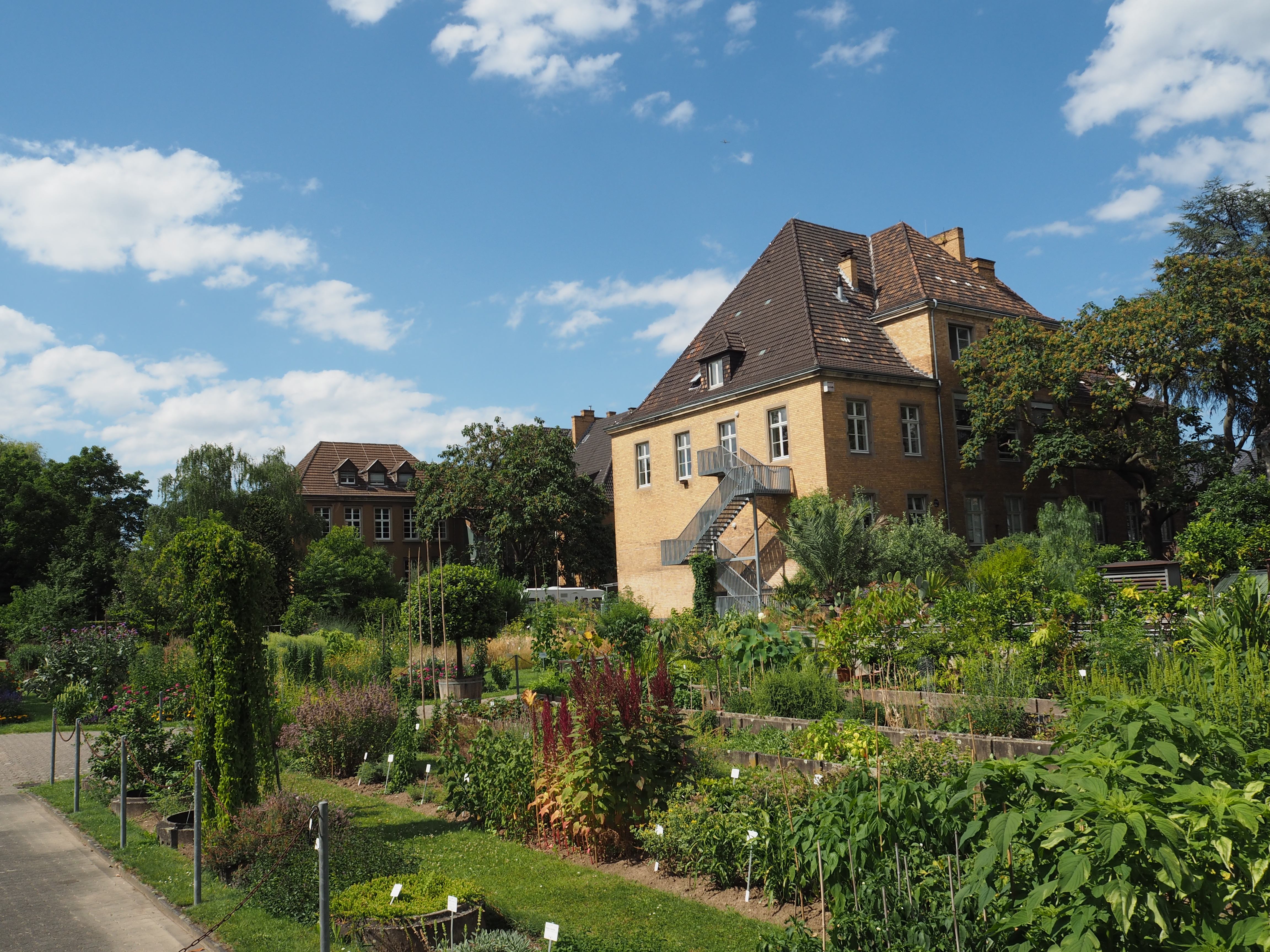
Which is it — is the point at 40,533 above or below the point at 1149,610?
above

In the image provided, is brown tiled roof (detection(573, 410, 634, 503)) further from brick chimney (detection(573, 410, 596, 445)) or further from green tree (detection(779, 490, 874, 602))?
green tree (detection(779, 490, 874, 602))

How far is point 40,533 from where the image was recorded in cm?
4066

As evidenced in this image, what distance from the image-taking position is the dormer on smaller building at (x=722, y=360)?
3159cm

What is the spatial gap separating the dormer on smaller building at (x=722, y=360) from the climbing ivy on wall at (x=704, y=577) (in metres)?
6.63

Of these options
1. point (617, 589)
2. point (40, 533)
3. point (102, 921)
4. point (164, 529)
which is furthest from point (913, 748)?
point (40, 533)

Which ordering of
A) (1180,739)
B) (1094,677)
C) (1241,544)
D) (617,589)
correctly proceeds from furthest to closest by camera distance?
(617,589)
(1241,544)
(1094,677)
(1180,739)

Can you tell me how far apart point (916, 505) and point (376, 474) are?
119 feet

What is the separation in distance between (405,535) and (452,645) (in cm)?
3538

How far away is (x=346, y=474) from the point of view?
5497cm

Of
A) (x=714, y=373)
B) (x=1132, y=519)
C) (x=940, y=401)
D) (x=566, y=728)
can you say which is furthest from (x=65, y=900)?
(x=1132, y=519)

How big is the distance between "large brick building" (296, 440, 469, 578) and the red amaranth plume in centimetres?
4486

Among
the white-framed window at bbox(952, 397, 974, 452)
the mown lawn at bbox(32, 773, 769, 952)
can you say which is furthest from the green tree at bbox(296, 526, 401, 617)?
the mown lawn at bbox(32, 773, 769, 952)

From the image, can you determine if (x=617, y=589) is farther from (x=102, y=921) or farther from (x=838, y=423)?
(x=102, y=921)

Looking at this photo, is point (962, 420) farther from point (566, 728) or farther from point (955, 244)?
point (566, 728)
